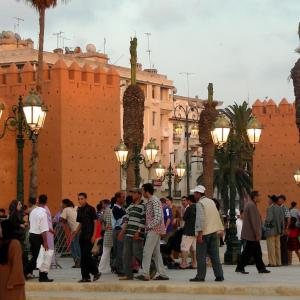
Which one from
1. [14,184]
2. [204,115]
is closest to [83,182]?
[14,184]

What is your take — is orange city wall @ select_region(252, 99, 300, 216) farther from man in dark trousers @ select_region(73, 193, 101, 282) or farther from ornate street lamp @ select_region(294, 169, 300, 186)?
man in dark trousers @ select_region(73, 193, 101, 282)

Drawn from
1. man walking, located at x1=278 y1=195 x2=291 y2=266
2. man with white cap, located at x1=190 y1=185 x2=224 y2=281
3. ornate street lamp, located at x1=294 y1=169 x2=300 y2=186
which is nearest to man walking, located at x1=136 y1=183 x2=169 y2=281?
man with white cap, located at x1=190 y1=185 x2=224 y2=281

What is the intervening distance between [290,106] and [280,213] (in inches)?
1064

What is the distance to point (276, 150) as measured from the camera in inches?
1902

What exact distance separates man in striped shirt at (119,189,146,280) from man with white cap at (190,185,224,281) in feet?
3.25

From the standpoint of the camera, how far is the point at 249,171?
61719 mm

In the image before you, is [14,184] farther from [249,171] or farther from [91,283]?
[249,171]

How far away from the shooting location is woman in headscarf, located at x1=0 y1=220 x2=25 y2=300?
34.4ft

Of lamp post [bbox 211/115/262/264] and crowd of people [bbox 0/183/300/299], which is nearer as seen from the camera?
crowd of people [bbox 0/183/300/299]

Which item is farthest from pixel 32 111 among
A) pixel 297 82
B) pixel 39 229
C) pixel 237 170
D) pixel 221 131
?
pixel 237 170

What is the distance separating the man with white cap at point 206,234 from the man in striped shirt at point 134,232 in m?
0.99

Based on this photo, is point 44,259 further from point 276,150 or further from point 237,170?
point 237,170

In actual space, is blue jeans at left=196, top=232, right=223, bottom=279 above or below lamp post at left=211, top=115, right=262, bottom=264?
below

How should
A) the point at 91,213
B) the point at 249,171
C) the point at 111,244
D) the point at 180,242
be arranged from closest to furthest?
the point at 91,213 < the point at 111,244 < the point at 180,242 < the point at 249,171
